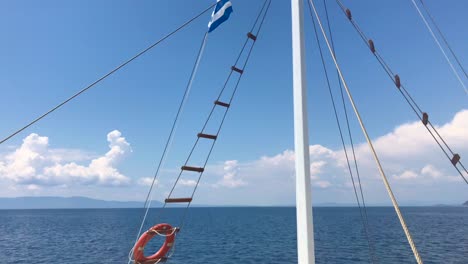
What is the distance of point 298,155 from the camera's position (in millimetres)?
5719

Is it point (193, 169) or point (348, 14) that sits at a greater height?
point (348, 14)

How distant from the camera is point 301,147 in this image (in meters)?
5.69

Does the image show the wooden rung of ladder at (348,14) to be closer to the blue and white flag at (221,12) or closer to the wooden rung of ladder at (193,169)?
the blue and white flag at (221,12)

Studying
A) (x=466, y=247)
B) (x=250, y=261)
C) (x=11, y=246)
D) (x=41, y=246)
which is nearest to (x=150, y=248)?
(x=250, y=261)

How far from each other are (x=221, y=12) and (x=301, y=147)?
5667 millimetres

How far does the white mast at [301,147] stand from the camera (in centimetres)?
548

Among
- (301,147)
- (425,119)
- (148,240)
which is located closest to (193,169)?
(148,240)

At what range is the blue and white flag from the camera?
956 centimetres

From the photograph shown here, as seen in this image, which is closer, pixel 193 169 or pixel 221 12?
pixel 221 12

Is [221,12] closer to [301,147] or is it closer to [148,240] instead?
[301,147]

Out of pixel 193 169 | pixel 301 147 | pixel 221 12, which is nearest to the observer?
pixel 301 147

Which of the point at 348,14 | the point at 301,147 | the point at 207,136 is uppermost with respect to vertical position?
the point at 348,14

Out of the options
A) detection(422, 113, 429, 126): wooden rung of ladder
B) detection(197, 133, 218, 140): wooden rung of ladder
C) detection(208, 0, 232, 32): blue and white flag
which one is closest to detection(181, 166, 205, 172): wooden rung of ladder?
detection(197, 133, 218, 140): wooden rung of ladder

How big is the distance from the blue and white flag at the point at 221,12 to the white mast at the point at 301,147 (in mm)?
3642
